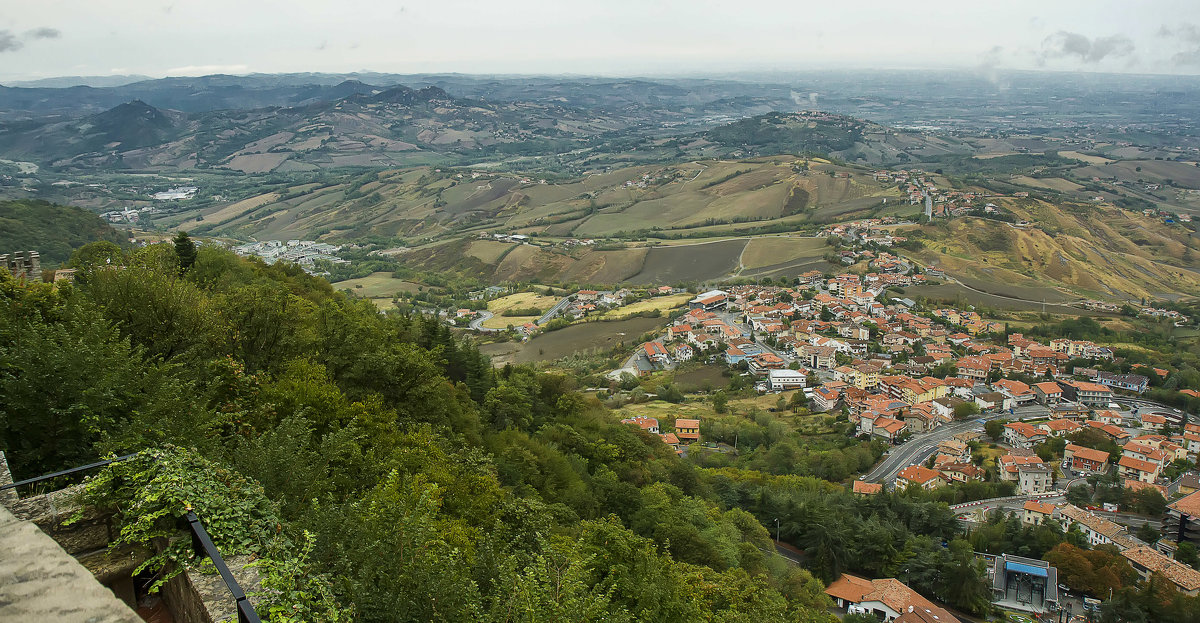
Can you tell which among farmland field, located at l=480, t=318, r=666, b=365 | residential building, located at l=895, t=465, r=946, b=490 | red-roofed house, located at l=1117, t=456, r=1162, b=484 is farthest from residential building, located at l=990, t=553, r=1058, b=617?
farmland field, located at l=480, t=318, r=666, b=365

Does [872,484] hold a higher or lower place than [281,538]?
lower

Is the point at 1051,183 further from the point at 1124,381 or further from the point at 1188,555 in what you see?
the point at 1188,555

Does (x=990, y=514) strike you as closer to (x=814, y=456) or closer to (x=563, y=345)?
(x=814, y=456)

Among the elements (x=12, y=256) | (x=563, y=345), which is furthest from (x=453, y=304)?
(x=12, y=256)

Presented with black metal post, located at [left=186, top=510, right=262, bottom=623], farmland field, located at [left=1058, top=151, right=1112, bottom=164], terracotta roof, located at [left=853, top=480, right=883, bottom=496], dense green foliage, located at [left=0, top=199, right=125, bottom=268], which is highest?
black metal post, located at [left=186, top=510, right=262, bottom=623]

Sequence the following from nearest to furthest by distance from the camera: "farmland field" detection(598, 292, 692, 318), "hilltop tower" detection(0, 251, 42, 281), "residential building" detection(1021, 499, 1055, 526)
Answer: "hilltop tower" detection(0, 251, 42, 281) < "residential building" detection(1021, 499, 1055, 526) < "farmland field" detection(598, 292, 692, 318)

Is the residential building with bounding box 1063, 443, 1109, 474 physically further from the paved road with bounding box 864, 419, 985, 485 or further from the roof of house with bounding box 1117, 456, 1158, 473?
the paved road with bounding box 864, 419, 985, 485

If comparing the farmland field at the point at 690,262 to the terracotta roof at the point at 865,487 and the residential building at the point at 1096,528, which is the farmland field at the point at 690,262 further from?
the residential building at the point at 1096,528
